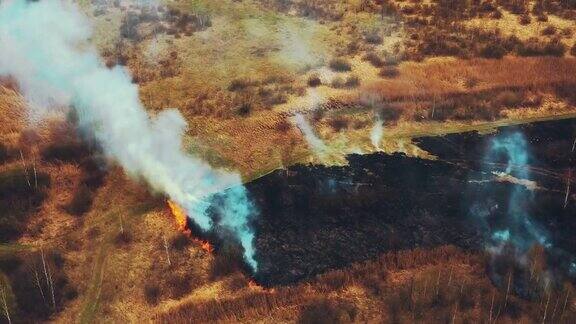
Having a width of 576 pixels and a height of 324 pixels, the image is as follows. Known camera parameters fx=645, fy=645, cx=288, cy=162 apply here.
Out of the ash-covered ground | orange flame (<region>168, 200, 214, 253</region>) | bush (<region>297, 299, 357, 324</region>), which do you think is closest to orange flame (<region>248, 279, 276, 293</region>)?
the ash-covered ground

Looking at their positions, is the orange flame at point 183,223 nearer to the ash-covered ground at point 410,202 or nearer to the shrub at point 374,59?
the ash-covered ground at point 410,202

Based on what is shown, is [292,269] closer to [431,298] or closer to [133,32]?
[431,298]

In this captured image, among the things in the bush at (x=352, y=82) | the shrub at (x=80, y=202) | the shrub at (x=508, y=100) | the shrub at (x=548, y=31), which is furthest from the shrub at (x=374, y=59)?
the shrub at (x=80, y=202)

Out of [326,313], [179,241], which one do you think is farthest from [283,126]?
[326,313]

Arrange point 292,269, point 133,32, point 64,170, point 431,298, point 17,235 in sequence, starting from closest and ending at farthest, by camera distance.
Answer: point 431,298, point 292,269, point 17,235, point 64,170, point 133,32

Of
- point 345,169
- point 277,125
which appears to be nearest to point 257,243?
point 345,169
